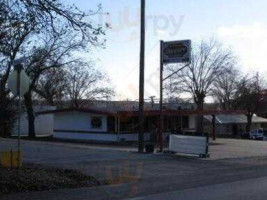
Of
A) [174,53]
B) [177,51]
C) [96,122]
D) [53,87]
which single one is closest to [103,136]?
[96,122]

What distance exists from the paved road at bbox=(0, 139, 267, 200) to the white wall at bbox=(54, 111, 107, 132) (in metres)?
17.5

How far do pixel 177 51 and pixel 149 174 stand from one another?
11.9 meters

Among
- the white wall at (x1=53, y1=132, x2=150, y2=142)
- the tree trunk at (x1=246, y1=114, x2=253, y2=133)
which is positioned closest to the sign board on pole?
the white wall at (x1=53, y1=132, x2=150, y2=142)

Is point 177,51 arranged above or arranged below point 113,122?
above

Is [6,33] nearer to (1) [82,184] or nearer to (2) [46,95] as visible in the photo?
(1) [82,184]

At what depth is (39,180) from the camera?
13961mm

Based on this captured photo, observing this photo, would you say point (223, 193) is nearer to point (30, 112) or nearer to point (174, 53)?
point (174, 53)

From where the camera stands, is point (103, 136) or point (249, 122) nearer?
point (103, 136)

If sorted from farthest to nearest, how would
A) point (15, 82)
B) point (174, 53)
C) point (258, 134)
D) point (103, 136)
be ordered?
point (258, 134)
point (103, 136)
point (174, 53)
point (15, 82)

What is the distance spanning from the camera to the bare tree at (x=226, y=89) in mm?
69975

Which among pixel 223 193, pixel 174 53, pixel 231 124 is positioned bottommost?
pixel 223 193

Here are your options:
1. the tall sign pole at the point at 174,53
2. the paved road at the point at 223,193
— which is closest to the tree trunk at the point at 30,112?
the tall sign pole at the point at 174,53

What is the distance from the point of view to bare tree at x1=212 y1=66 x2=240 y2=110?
69975mm

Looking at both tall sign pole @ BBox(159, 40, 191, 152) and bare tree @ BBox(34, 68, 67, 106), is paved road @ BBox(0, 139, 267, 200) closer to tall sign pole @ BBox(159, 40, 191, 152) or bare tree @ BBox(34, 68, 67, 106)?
tall sign pole @ BBox(159, 40, 191, 152)
